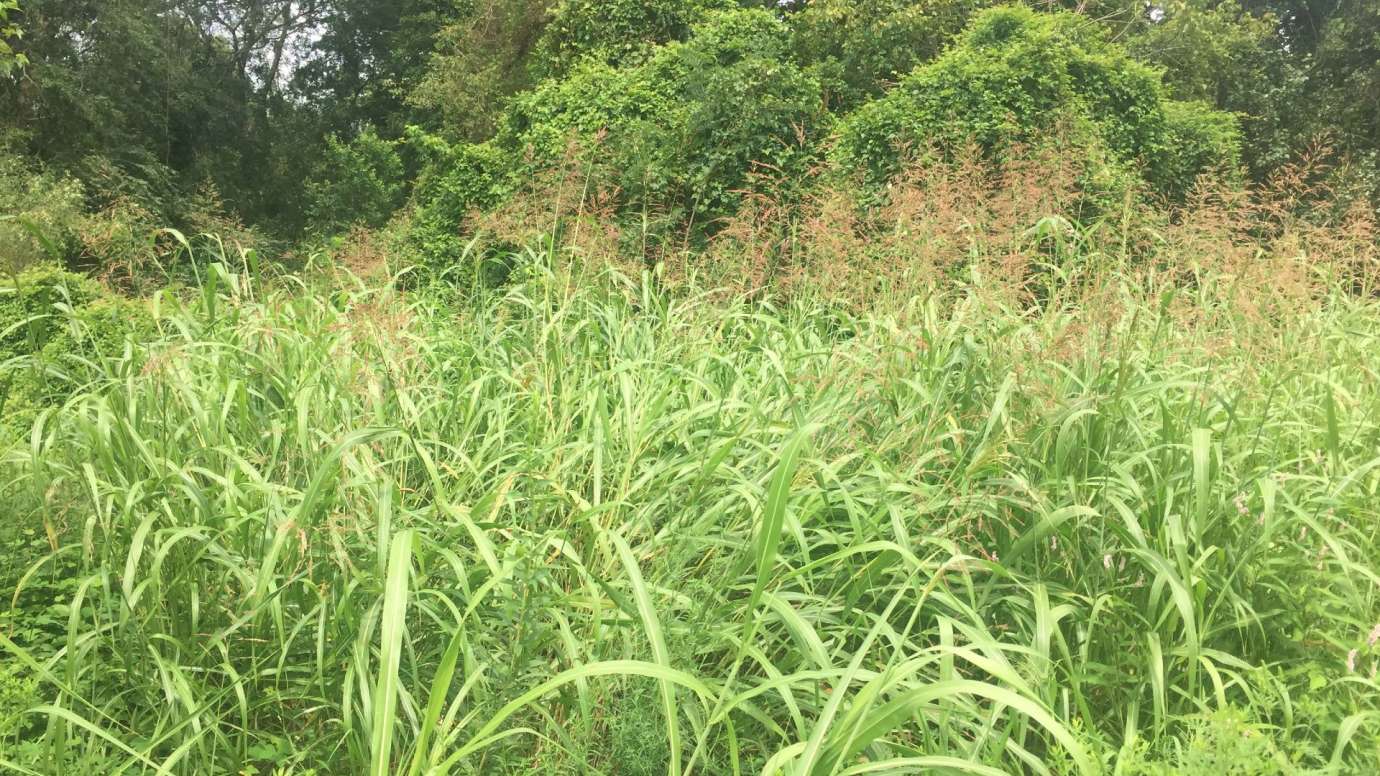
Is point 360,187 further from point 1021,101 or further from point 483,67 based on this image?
point 1021,101

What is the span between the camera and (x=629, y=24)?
905 cm

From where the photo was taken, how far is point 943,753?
163 cm

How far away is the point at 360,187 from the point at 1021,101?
47.0ft

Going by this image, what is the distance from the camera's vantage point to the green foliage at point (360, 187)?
17.8 meters

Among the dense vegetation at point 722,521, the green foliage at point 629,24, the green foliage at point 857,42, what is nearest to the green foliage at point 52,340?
the dense vegetation at point 722,521

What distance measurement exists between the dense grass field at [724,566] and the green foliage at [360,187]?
15801 millimetres

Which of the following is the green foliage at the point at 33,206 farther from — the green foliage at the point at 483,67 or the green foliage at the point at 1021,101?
the green foliage at the point at 1021,101

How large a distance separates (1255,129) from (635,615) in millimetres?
16317

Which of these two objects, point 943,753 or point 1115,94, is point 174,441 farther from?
point 1115,94

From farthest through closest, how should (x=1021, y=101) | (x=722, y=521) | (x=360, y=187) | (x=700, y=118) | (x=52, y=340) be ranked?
(x=360, y=187), (x=700, y=118), (x=1021, y=101), (x=52, y=340), (x=722, y=521)

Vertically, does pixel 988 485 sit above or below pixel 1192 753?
above

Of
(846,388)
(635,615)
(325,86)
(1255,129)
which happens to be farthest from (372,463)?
(325,86)

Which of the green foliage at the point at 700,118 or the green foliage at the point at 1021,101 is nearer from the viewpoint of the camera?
the green foliage at the point at 1021,101

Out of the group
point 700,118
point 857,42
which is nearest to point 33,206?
point 700,118
